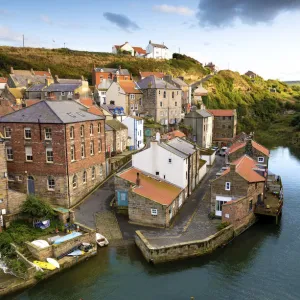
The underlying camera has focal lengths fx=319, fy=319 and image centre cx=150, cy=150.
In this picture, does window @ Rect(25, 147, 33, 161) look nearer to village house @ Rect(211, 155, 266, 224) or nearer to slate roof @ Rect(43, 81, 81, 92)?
village house @ Rect(211, 155, 266, 224)

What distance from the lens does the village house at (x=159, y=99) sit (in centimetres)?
6794

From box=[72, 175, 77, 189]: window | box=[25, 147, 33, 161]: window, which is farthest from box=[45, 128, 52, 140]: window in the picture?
box=[72, 175, 77, 189]: window

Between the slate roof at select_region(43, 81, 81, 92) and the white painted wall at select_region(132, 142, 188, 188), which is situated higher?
the slate roof at select_region(43, 81, 81, 92)

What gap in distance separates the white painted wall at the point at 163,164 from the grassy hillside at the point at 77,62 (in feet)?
199

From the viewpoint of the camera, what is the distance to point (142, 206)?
31.0m

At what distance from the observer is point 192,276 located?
25.2m

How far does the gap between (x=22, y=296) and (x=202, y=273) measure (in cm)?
1353

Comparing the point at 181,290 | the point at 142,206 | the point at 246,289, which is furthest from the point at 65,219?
the point at 246,289

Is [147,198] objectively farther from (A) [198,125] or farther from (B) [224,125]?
(B) [224,125]

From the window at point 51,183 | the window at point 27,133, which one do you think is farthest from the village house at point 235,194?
the window at point 27,133

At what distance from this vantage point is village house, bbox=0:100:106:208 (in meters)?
33.2

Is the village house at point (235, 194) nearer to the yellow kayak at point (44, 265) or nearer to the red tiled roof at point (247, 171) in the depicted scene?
the red tiled roof at point (247, 171)

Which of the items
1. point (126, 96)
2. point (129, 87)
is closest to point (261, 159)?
point (126, 96)

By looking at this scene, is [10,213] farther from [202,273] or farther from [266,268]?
[266,268]
